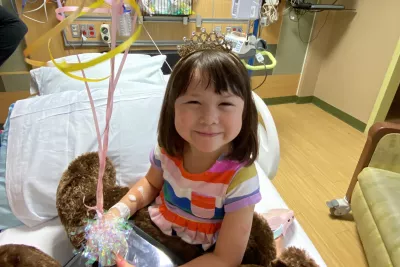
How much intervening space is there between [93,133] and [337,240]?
1343mm

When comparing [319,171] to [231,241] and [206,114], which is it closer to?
[231,241]

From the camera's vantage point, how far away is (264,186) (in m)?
1.18

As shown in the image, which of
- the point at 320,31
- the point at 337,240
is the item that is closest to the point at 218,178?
the point at 337,240

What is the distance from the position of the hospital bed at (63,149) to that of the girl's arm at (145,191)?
7.2 inches

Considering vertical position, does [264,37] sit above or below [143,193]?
above

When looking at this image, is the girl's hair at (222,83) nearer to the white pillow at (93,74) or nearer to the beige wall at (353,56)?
the white pillow at (93,74)

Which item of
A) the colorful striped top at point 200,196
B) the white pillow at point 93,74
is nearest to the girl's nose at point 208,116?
the colorful striped top at point 200,196

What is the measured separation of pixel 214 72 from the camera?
614 millimetres

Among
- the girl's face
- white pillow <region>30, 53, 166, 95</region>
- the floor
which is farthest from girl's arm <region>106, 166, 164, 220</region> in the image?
the floor

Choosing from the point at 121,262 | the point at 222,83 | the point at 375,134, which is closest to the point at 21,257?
the point at 121,262

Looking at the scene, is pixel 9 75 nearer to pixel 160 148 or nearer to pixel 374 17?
pixel 160 148

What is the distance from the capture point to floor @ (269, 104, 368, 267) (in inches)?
59.3

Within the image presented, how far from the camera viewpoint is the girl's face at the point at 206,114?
2.02 ft

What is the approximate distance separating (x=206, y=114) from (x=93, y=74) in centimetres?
97
